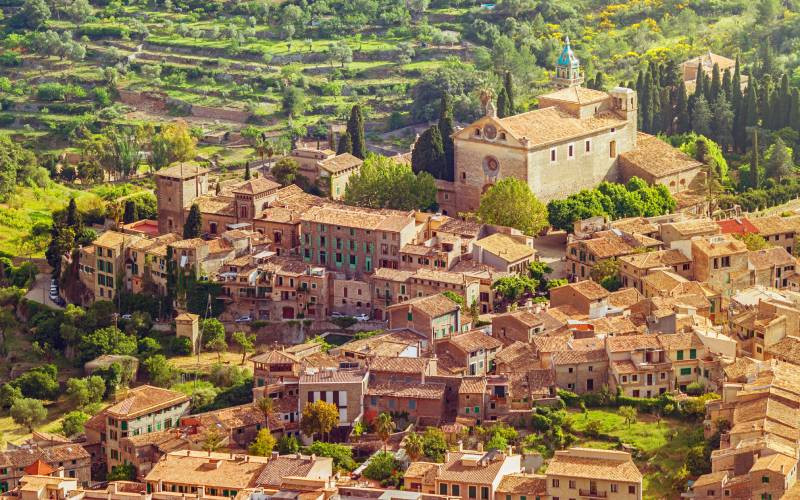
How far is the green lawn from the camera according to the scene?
72.9 metres

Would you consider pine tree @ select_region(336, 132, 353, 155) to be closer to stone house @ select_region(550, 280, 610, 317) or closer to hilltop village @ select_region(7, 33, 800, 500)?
hilltop village @ select_region(7, 33, 800, 500)

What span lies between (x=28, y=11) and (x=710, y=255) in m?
69.3

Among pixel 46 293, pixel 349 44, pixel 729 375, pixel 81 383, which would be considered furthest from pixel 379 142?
pixel 729 375

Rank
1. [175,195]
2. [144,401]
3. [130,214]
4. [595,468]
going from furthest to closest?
[130,214], [175,195], [144,401], [595,468]

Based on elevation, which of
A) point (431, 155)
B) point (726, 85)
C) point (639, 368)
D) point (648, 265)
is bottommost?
point (639, 368)

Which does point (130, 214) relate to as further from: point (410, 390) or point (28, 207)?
point (410, 390)

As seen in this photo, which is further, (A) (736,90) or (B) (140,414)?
(A) (736,90)

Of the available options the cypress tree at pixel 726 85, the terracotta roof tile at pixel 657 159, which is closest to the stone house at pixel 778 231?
the terracotta roof tile at pixel 657 159

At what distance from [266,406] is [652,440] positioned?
44.7ft

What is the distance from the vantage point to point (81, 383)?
84625mm

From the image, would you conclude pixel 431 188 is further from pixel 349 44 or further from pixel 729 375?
pixel 349 44

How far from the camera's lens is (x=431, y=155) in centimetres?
9769

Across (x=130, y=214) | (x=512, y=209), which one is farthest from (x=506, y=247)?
(x=130, y=214)

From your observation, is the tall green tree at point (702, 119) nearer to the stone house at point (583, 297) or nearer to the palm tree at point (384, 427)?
the stone house at point (583, 297)
